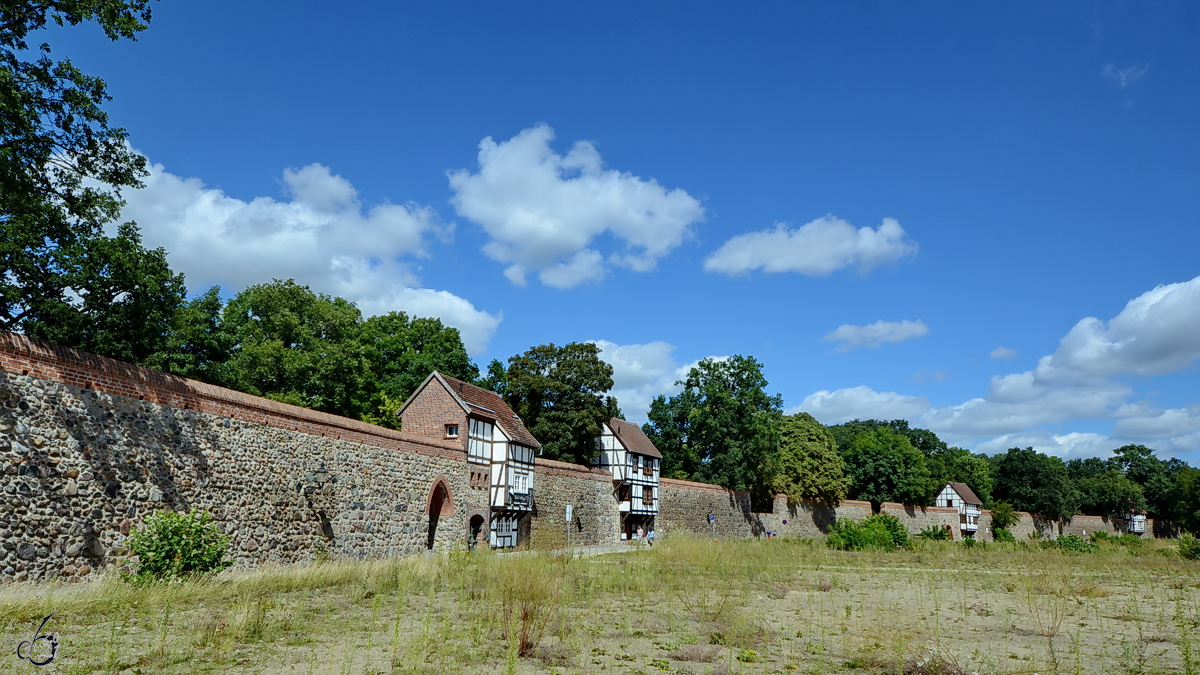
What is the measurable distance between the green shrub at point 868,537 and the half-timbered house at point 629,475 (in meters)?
12.2

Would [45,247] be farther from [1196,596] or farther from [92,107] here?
[1196,596]

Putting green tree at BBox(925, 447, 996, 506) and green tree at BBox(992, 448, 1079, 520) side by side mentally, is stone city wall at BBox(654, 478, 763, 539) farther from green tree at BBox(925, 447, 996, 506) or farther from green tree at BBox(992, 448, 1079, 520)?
green tree at BBox(992, 448, 1079, 520)

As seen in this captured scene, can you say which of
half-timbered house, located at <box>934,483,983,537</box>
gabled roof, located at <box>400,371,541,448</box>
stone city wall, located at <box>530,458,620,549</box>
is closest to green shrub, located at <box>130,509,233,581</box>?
gabled roof, located at <box>400,371,541,448</box>

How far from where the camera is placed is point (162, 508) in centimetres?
1313

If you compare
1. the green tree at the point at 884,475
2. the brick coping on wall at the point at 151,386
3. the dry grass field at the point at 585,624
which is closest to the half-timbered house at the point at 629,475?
the brick coping on wall at the point at 151,386

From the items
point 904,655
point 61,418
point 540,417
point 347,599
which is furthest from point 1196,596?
point 540,417

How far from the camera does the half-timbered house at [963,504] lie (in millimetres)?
63641

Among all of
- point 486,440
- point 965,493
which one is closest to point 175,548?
point 486,440

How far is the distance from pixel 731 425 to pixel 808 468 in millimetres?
6889

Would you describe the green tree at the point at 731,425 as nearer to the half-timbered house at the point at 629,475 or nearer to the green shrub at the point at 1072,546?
the half-timbered house at the point at 629,475

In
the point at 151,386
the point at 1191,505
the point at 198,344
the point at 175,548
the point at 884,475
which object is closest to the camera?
the point at 175,548

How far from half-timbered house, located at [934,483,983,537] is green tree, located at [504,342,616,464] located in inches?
1615

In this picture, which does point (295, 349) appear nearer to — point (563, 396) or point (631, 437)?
Result: point (563, 396)

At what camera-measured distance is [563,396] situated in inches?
1522
